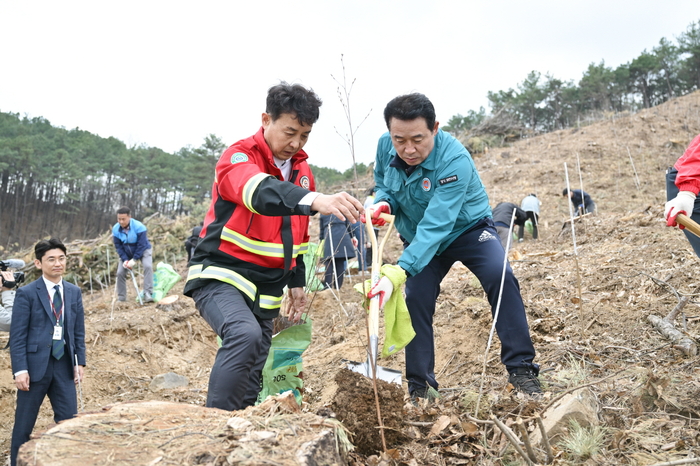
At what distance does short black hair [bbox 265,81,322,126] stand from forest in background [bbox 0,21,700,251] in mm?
22121

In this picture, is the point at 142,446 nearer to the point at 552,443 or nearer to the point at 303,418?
the point at 303,418

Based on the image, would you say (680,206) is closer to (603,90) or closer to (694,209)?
(694,209)

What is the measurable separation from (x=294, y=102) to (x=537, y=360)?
7.45ft

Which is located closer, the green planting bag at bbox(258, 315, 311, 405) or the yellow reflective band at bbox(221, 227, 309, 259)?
the yellow reflective band at bbox(221, 227, 309, 259)

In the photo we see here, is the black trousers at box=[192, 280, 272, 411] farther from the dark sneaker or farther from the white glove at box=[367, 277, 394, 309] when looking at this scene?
the dark sneaker

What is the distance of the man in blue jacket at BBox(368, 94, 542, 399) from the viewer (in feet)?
8.68

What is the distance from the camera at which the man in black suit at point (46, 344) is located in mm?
3609

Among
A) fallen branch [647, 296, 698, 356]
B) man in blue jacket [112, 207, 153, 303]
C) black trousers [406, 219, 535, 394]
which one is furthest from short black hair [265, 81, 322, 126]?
man in blue jacket [112, 207, 153, 303]

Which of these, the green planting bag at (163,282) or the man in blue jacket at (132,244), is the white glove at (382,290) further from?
the green planting bag at (163,282)

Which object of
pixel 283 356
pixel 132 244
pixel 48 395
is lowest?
pixel 48 395

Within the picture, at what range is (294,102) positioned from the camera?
98.4 inches

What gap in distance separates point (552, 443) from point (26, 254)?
46.9ft

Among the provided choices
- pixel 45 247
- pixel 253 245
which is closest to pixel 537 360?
pixel 253 245

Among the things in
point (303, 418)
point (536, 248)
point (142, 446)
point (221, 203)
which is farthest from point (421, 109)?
point (536, 248)
